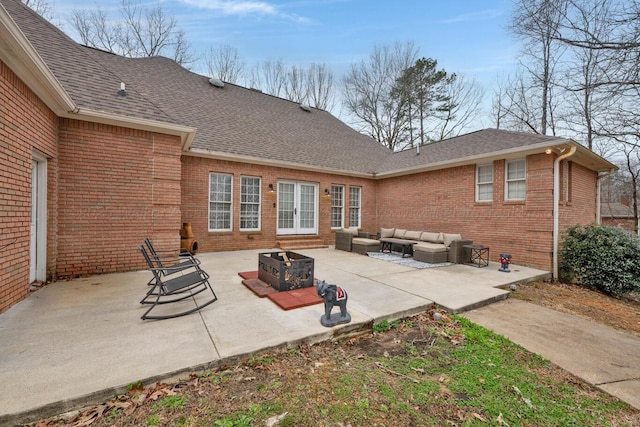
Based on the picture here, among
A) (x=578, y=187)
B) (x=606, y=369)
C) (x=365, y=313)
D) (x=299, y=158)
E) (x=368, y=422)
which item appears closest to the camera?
(x=368, y=422)

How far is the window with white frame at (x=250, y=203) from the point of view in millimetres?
9078

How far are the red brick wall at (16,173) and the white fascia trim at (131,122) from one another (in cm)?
67

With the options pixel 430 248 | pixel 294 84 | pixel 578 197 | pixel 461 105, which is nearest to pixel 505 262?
pixel 430 248

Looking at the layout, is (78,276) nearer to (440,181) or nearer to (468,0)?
(440,181)

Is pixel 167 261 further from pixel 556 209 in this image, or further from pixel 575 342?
pixel 556 209

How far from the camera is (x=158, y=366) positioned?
7.54 ft

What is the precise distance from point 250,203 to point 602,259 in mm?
9678

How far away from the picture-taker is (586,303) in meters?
5.16

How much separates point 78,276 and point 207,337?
4.20 meters

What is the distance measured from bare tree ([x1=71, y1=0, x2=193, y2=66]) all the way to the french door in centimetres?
1278

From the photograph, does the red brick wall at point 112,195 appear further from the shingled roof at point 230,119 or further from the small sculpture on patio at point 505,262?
the small sculpture on patio at point 505,262

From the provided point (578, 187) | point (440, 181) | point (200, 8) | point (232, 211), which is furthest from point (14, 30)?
point (578, 187)

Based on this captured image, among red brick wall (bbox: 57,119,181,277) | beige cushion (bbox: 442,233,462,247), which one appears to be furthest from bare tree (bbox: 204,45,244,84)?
beige cushion (bbox: 442,233,462,247)

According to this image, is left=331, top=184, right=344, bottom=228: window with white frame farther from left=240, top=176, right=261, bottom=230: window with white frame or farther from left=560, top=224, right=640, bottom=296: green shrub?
left=560, top=224, right=640, bottom=296: green shrub
